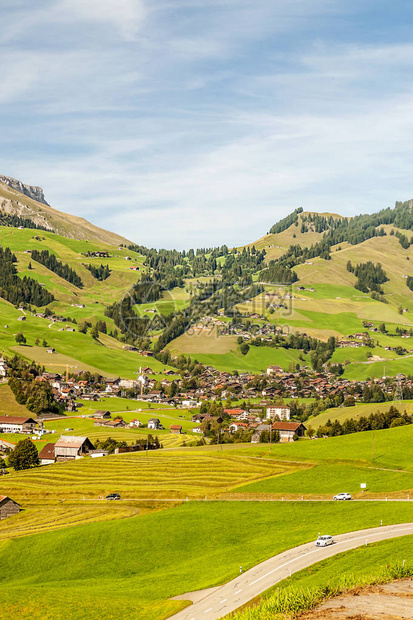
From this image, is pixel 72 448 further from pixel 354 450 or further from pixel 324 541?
pixel 324 541

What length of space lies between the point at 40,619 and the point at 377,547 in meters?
30.8

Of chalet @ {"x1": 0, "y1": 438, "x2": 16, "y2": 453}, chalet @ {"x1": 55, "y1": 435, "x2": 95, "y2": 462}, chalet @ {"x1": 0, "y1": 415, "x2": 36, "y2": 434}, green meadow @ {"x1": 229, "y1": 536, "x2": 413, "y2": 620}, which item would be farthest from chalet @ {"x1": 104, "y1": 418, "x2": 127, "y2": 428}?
green meadow @ {"x1": 229, "y1": 536, "x2": 413, "y2": 620}

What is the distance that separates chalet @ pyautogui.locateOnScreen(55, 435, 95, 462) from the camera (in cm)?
15150

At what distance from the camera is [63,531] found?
81375 millimetres

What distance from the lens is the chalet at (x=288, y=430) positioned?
522ft

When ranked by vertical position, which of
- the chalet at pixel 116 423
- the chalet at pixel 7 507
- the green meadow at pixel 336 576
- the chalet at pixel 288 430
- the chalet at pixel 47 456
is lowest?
the chalet at pixel 47 456

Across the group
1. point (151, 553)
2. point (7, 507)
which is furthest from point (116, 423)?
point (151, 553)

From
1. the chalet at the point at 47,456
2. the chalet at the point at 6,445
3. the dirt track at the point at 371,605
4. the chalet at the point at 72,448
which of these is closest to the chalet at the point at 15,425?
the chalet at the point at 6,445

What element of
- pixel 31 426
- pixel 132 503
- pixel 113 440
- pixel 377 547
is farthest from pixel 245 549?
pixel 31 426

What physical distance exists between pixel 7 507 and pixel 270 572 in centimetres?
5947

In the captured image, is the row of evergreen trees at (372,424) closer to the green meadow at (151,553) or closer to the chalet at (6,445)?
the green meadow at (151,553)

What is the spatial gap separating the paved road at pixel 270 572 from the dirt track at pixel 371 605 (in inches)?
371

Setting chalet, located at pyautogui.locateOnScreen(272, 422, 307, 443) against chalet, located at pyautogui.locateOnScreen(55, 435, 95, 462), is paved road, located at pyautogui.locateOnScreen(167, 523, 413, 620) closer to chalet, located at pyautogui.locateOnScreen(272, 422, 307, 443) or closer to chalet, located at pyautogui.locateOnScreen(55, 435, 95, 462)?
chalet, located at pyautogui.locateOnScreen(272, 422, 307, 443)

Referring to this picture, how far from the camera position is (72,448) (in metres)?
152
